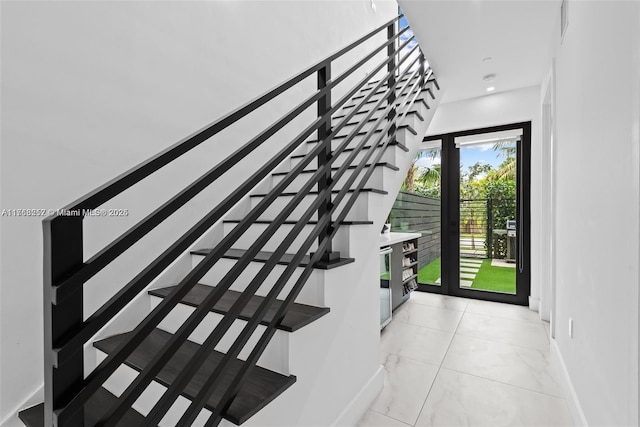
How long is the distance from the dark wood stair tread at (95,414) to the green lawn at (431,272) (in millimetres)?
3827

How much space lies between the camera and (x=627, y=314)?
104 cm

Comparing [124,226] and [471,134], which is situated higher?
[471,134]

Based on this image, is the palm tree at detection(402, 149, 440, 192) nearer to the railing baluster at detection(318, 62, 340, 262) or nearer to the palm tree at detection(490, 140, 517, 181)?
the palm tree at detection(490, 140, 517, 181)

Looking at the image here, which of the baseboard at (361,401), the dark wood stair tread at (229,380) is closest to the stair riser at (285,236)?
the dark wood stair tread at (229,380)

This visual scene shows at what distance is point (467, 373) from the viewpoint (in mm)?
2252

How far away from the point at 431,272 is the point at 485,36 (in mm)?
2858

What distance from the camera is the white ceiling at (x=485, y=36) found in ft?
7.88

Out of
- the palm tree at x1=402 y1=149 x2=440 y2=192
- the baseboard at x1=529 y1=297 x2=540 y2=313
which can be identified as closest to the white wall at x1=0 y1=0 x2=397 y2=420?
the palm tree at x1=402 y1=149 x2=440 y2=192

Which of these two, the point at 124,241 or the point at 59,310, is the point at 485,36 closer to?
the point at 124,241

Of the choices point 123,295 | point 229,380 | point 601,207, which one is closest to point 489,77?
point 601,207

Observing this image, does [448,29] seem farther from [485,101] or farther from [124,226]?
[124,226]

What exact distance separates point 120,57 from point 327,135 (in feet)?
3.65

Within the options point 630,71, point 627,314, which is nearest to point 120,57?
point 630,71

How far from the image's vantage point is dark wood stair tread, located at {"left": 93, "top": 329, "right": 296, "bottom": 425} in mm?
1021
